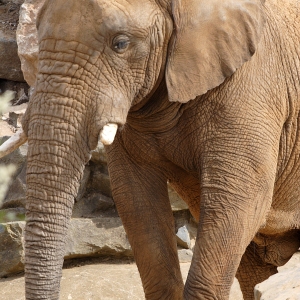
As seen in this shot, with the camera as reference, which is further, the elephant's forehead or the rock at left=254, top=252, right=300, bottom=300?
the elephant's forehead

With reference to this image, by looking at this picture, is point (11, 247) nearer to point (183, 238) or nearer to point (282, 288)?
point (183, 238)

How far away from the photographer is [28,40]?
28.4 feet

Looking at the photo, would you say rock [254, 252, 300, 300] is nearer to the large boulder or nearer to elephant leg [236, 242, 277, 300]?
elephant leg [236, 242, 277, 300]

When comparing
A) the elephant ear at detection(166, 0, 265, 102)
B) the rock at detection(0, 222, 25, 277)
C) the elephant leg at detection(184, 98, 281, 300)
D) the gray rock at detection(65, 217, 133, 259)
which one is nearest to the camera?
the elephant ear at detection(166, 0, 265, 102)

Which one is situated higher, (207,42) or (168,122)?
(207,42)

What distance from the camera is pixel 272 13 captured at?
14.3ft

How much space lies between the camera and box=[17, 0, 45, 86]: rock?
28.2 feet

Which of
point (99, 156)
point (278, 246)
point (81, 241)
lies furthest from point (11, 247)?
point (278, 246)

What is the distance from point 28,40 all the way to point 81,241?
2.49 meters

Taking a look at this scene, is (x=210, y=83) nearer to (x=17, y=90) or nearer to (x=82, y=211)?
(x=82, y=211)

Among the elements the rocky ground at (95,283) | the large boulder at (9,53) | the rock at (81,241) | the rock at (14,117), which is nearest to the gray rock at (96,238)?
the rock at (81,241)

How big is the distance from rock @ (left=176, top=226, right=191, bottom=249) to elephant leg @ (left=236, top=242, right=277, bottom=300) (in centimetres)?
207

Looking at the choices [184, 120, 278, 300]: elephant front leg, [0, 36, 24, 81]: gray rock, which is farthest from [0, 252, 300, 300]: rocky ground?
[0, 36, 24, 81]: gray rock

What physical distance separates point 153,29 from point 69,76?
0.51 m
